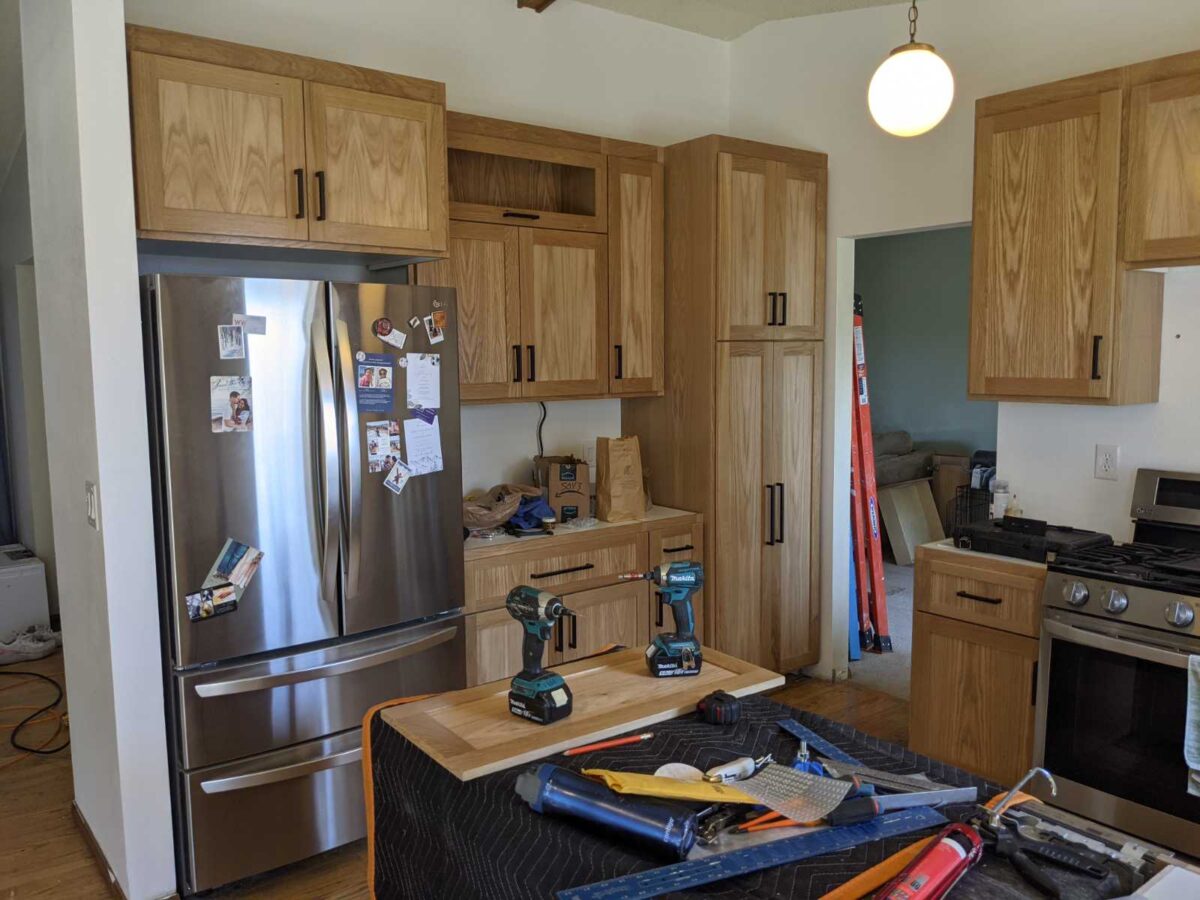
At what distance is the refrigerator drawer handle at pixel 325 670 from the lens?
8.50 feet

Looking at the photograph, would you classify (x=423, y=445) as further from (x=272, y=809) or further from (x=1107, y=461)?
(x=1107, y=461)

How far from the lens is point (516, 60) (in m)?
3.90

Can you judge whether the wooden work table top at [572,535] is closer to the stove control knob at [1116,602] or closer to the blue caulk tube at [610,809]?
the stove control knob at [1116,602]

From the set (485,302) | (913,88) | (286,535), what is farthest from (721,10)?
(286,535)

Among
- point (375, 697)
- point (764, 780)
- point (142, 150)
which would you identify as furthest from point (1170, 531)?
point (142, 150)

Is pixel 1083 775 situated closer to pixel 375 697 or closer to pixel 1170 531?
pixel 1170 531

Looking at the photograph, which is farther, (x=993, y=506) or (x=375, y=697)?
(x=993, y=506)

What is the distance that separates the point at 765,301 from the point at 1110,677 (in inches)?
81.5

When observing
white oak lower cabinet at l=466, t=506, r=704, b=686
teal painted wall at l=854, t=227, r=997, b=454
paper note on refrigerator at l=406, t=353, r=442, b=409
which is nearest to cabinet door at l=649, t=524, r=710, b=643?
white oak lower cabinet at l=466, t=506, r=704, b=686

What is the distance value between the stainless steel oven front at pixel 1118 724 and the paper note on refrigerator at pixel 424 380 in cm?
211

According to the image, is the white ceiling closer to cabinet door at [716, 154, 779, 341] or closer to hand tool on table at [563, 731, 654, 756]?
cabinet door at [716, 154, 779, 341]

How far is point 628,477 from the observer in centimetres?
390

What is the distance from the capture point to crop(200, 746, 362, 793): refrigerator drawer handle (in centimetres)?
261

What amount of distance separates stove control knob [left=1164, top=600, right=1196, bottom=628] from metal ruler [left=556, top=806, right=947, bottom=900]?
1.56m
